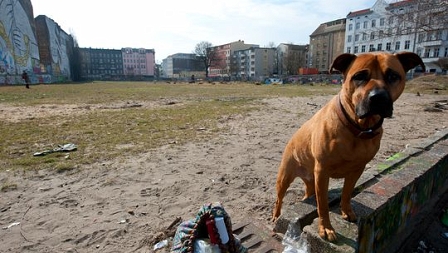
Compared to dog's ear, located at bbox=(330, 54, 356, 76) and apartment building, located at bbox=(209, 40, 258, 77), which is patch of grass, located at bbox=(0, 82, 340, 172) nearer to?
dog's ear, located at bbox=(330, 54, 356, 76)

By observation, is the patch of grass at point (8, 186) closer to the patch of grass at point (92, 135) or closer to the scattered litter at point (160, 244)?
the patch of grass at point (92, 135)

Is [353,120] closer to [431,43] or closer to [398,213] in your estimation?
[398,213]

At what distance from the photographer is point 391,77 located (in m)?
1.83

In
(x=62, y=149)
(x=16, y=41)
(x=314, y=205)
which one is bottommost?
(x=62, y=149)

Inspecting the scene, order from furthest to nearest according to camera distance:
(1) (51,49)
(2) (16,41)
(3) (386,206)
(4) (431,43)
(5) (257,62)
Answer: (5) (257,62) < (1) (51,49) < (4) (431,43) < (2) (16,41) < (3) (386,206)

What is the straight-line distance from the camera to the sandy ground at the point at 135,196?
3.05 metres

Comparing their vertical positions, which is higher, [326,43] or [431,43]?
[326,43]

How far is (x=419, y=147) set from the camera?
431 centimetres

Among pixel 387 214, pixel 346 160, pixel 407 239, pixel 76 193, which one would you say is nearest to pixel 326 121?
pixel 346 160

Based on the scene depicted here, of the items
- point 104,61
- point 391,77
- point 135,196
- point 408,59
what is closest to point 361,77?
point 391,77

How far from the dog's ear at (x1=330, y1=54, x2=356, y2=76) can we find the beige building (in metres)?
80.3

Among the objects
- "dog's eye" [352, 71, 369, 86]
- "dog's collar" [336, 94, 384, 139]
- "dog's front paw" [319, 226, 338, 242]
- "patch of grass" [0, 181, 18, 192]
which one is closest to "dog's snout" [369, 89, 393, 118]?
"dog's eye" [352, 71, 369, 86]

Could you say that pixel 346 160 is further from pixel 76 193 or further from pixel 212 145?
pixel 212 145

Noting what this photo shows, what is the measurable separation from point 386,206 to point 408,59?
4.79 ft
